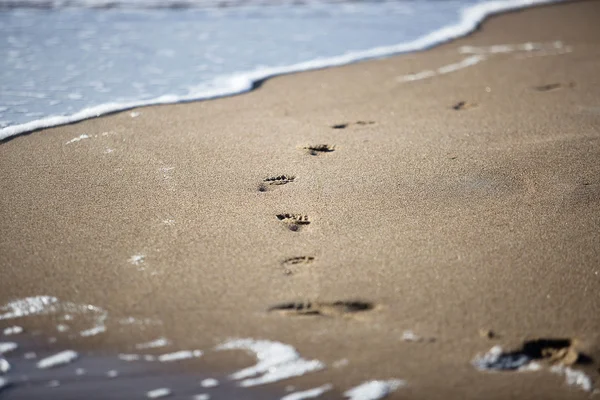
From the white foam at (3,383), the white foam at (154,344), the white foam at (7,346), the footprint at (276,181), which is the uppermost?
the footprint at (276,181)

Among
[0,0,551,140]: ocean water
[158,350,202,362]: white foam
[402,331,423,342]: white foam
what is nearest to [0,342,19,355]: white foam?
[158,350,202,362]: white foam

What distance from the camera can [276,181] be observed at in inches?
133

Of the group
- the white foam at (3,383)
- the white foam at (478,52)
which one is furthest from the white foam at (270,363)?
the white foam at (478,52)

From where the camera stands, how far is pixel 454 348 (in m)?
2.18

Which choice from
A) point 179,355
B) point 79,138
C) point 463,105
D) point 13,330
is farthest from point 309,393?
point 463,105

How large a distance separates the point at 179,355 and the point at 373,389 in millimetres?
663

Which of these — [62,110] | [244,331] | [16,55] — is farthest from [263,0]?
[244,331]

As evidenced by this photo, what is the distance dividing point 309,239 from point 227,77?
280 cm

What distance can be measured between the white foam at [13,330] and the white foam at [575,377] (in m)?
1.83

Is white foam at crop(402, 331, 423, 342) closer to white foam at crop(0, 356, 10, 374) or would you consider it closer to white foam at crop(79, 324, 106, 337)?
white foam at crop(79, 324, 106, 337)

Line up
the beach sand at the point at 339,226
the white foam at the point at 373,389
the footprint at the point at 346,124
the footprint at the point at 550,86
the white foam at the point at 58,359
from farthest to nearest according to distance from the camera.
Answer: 1. the footprint at the point at 550,86
2. the footprint at the point at 346,124
3. the beach sand at the point at 339,226
4. the white foam at the point at 58,359
5. the white foam at the point at 373,389

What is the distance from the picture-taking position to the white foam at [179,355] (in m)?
2.17

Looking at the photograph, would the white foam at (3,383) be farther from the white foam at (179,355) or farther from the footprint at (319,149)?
the footprint at (319,149)

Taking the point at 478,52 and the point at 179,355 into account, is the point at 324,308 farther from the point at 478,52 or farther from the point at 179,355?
the point at 478,52
